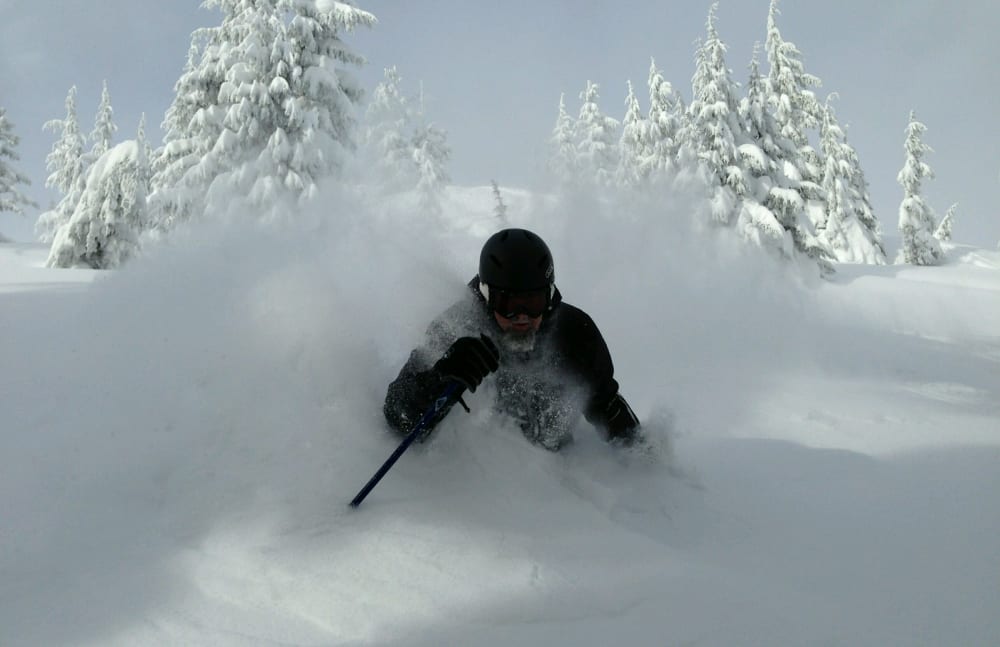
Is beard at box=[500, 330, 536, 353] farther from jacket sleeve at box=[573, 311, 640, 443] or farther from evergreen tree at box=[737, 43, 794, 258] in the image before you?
evergreen tree at box=[737, 43, 794, 258]

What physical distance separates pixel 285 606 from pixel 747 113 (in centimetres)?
2794

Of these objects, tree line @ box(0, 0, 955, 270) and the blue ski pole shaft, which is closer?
the blue ski pole shaft

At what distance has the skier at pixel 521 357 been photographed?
11.4 ft

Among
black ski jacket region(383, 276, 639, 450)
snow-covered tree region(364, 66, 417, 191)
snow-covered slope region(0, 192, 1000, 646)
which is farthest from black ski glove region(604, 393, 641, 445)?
snow-covered tree region(364, 66, 417, 191)

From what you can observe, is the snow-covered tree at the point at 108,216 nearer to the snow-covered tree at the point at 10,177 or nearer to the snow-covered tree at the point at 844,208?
the snow-covered tree at the point at 10,177

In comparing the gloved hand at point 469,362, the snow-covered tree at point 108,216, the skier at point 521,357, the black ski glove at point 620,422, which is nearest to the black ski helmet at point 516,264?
the skier at point 521,357

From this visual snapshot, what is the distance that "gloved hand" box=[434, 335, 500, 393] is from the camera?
3297 millimetres

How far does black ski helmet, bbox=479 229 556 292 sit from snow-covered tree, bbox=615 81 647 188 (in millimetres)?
31731

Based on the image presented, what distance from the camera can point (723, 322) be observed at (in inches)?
544

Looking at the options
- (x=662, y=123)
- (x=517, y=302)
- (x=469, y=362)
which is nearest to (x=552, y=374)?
(x=517, y=302)

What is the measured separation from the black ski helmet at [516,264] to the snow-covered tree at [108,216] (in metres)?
24.3

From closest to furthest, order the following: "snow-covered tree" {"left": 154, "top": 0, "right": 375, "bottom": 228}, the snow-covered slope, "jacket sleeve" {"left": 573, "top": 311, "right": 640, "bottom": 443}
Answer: the snow-covered slope → "jacket sleeve" {"left": 573, "top": 311, "right": 640, "bottom": 443} → "snow-covered tree" {"left": 154, "top": 0, "right": 375, "bottom": 228}

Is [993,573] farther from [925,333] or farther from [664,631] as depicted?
[925,333]

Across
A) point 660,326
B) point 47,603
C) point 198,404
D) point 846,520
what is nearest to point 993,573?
point 846,520
